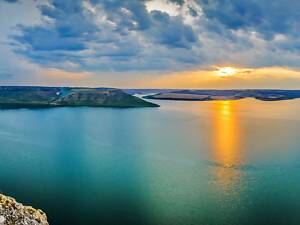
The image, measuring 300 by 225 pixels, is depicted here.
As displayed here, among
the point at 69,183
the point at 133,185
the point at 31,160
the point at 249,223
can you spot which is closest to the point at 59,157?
the point at 31,160

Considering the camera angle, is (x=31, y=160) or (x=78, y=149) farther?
(x=78, y=149)

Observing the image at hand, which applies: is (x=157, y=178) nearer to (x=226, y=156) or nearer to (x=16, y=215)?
(x=226, y=156)

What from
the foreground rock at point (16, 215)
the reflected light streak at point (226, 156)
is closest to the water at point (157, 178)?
the reflected light streak at point (226, 156)

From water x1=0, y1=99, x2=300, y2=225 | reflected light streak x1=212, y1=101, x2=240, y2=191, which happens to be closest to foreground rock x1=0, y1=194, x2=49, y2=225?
water x1=0, y1=99, x2=300, y2=225

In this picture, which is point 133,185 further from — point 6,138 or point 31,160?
point 6,138

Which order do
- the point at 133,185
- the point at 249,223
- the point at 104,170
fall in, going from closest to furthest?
the point at 249,223 < the point at 133,185 < the point at 104,170

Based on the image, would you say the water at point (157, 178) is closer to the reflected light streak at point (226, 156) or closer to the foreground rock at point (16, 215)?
the reflected light streak at point (226, 156)

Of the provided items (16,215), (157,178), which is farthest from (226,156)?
(16,215)
